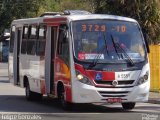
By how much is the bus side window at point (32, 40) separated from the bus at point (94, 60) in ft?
4.10

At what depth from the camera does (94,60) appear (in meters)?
15.9

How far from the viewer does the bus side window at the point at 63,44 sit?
53.7 ft

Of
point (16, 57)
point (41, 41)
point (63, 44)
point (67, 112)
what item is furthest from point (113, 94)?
point (16, 57)

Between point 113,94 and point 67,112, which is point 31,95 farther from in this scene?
point 113,94

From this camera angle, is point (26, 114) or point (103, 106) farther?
point (103, 106)

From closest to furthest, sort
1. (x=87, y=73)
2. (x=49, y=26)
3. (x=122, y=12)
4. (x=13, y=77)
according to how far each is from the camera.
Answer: (x=87, y=73) → (x=49, y=26) → (x=13, y=77) → (x=122, y=12)

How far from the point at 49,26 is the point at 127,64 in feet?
10.0

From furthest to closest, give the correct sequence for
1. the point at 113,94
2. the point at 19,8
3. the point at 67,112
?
the point at 19,8 → the point at 67,112 → the point at 113,94

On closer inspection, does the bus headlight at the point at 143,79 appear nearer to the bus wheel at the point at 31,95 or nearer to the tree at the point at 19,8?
the bus wheel at the point at 31,95

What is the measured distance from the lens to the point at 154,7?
2631 cm

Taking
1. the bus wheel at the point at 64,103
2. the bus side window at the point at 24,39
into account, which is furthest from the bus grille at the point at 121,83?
the bus side window at the point at 24,39

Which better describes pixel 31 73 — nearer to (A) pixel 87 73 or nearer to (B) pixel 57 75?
(B) pixel 57 75

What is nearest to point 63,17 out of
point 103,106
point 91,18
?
point 91,18

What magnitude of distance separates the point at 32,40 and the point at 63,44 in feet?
10.2
